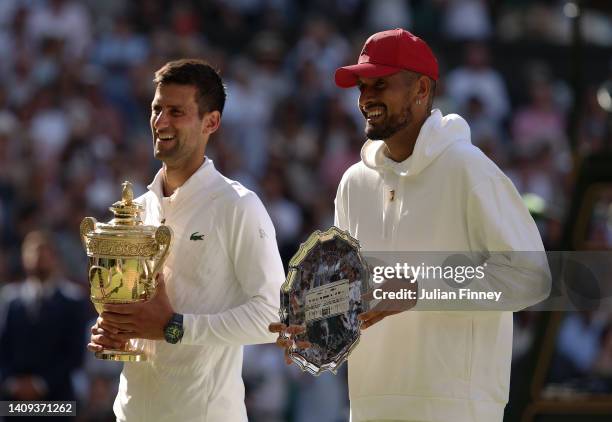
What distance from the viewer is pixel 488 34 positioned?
1502 centimetres

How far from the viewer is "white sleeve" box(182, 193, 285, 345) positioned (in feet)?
17.1

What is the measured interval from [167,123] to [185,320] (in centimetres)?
70

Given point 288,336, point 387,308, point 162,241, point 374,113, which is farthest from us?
point 162,241

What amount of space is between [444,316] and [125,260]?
109cm

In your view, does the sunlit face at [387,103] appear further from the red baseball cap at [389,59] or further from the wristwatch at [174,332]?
the wristwatch at [174,332]

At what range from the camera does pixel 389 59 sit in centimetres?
512

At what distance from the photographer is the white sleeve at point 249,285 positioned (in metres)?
5.20

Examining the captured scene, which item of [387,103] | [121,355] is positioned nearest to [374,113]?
[387,103]

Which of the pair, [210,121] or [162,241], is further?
[210,121]

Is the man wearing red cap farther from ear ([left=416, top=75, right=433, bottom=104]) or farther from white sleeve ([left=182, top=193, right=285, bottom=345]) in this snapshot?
white sleeve ([left=182, top=193, right=285, bottom=345])

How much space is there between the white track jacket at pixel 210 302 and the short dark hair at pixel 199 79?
0.25 meters

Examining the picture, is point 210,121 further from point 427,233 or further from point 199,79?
point 427,233

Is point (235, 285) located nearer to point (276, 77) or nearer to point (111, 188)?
point (111, 188)

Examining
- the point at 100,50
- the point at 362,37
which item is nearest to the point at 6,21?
the point at 100,50
